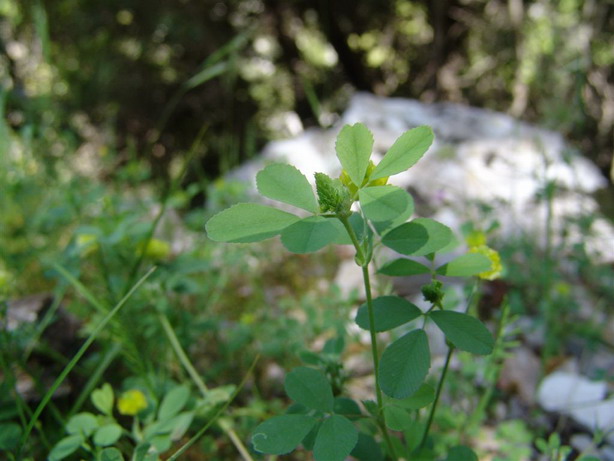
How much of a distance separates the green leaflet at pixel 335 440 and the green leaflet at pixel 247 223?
28 centimetres

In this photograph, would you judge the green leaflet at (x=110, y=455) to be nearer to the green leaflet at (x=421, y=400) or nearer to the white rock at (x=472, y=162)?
the green leaflet at (x=421, y=400)

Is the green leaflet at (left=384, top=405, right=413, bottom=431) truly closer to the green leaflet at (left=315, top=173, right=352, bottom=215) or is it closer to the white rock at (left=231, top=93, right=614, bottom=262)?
the green leaflet at (left=315, top=173, right=352, bottom=215)

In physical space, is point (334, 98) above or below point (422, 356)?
below

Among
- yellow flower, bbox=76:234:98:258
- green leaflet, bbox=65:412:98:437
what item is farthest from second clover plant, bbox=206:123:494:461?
yellow flower, bbox=76:234:98:258

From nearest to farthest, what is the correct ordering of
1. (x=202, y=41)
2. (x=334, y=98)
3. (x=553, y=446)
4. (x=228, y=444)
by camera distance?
1. (x=553, y=446)
2. (x=228, y=444)
3. (x=202, y=41)
4. (x=334, y=98)

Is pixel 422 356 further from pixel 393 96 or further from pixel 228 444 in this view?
pixel 393 96

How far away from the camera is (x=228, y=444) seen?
1.33 m

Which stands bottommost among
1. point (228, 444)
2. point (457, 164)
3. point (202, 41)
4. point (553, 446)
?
point (457, 164)

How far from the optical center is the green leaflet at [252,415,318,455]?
2.21ft

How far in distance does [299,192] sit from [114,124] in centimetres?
374

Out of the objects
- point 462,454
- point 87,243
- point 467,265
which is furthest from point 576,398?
point 87,243

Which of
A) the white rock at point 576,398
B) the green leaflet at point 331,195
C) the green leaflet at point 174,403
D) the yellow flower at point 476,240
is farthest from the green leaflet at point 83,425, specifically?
the white rock at point 576,398

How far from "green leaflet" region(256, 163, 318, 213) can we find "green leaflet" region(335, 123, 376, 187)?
59mm

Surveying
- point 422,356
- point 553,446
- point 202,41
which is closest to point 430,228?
point 422,356
